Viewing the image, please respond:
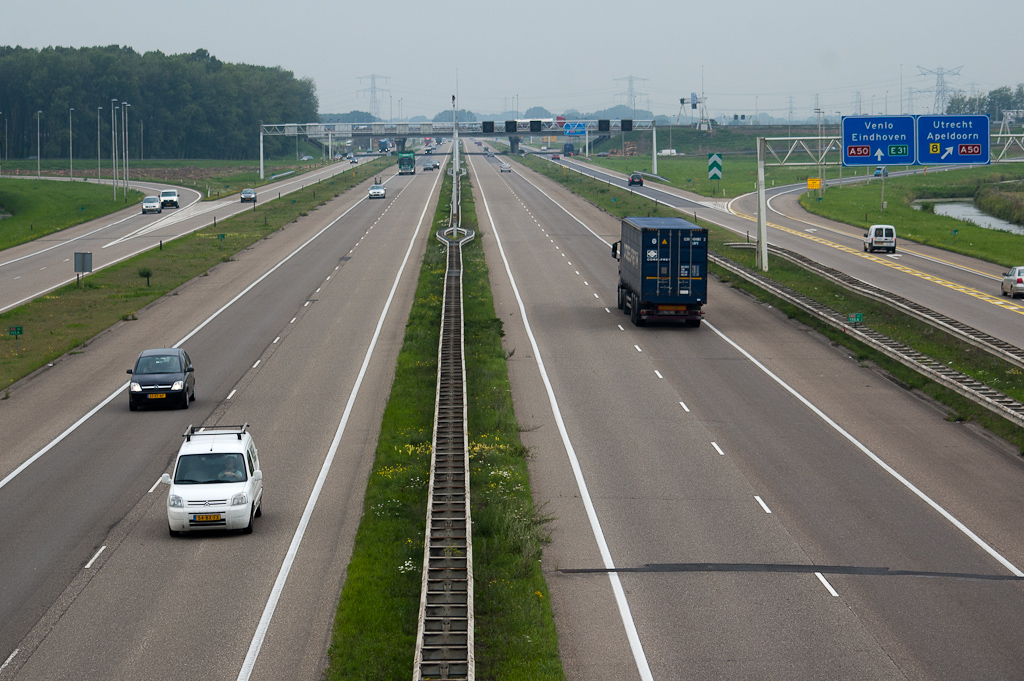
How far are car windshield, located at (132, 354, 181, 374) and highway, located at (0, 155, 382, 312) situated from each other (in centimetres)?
2262

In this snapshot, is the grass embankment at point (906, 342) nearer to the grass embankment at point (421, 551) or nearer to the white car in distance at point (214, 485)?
the grass embankment at point (421, 551)

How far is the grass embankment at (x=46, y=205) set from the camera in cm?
9288

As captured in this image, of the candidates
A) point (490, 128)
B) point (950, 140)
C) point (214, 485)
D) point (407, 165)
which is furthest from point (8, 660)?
point (407, 165)

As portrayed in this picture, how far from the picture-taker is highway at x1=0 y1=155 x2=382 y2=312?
199 feet

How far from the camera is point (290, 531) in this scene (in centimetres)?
2109

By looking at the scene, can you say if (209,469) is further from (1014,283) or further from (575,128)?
(575,128)

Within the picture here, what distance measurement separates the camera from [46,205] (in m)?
114

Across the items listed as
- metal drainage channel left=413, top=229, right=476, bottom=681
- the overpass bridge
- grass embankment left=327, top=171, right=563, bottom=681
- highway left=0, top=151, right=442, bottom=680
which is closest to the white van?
highway left=0, top=151, right=442, bottom=680

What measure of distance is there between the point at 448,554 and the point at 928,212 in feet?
318

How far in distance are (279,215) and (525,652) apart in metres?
87.4

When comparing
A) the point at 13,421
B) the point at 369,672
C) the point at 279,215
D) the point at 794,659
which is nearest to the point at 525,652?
the point at 369,672

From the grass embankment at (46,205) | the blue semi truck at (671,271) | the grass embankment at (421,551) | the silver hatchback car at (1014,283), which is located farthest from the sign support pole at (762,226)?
the grass embankment at (46,205)

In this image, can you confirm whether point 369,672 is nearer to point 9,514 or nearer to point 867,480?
point 9,514

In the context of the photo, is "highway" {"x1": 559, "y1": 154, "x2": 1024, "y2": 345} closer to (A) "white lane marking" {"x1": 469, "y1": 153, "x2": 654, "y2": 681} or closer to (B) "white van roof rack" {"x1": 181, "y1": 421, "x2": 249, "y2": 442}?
(A) "white lane marking" {"x1": 469, "y1": 153, "x2": 654, "y2": 681}
